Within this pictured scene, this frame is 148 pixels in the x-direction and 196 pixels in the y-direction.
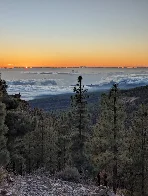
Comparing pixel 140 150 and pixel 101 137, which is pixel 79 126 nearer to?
pixel 101 137

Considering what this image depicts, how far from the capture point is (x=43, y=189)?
25.5 meters

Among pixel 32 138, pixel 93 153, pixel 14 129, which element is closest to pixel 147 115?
pixel 93 153

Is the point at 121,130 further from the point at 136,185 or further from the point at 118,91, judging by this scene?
the point at 136,185

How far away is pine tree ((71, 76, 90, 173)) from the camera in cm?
4391

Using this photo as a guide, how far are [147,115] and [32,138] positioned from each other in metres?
24.2

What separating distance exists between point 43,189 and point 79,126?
63.1 feet

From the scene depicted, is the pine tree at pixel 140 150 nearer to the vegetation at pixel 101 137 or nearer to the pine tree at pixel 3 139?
the vegetation at pixel 101 137

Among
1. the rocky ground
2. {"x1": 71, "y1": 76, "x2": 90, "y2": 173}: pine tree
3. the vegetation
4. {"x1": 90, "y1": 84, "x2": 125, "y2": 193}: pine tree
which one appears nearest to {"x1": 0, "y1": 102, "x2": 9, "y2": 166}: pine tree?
the vegetation

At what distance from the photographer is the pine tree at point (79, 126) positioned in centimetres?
4391

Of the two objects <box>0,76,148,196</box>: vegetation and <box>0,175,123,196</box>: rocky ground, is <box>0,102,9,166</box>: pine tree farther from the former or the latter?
<box>0,175,123,196</box>: rocky ground

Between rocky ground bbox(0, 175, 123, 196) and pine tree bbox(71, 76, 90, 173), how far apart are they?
15082 millimetres

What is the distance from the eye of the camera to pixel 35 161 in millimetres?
62625

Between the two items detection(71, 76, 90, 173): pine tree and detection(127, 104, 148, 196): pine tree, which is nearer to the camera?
detection(127, 104, 148, 196): pine tree

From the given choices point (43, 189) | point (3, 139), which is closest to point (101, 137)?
point (3, 139)
